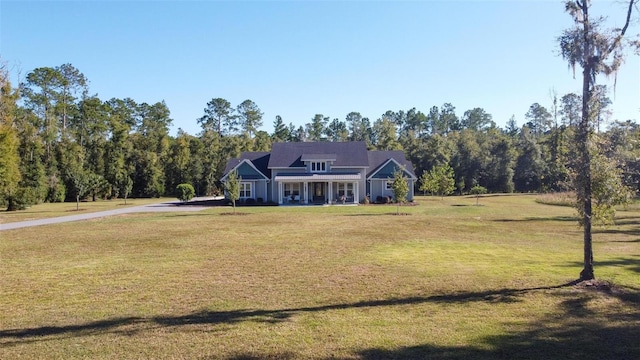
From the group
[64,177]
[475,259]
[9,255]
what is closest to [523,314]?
[475,259]

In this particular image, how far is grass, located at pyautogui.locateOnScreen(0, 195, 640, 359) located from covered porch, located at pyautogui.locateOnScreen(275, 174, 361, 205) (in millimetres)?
24638

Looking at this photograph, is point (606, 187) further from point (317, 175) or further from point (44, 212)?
point (44, 212)

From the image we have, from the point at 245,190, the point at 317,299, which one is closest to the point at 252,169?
the point at 245,190

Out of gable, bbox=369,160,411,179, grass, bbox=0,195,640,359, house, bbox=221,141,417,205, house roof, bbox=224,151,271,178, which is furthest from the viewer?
house roof, bbox=224,151,271,178

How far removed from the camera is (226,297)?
28.7 ft

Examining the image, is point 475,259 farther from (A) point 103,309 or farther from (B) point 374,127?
(B) point 374,127

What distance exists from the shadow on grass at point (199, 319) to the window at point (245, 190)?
36.2m

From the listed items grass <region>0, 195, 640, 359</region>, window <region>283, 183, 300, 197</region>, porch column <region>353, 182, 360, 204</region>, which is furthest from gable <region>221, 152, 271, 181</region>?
grass <region>0, 195, 640, 359</region>

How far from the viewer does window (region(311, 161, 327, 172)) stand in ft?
144

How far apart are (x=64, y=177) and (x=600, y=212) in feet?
201

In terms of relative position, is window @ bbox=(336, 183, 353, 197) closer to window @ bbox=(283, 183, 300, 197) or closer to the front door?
the front door

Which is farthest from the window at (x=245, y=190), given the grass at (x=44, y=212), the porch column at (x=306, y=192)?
the grass at (x=44, y=212)

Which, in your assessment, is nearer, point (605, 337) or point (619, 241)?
point (605, 337)

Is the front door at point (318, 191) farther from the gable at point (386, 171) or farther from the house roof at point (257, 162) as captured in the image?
the gable at point (386, 171)
